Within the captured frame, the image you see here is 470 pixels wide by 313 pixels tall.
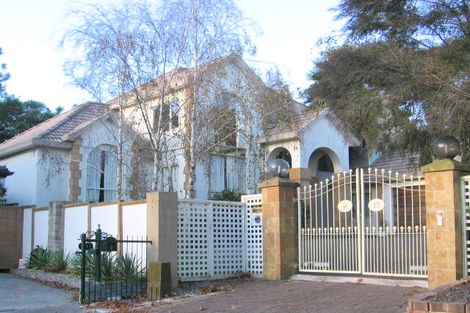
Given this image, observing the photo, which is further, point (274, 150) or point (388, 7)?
point (274, 150)

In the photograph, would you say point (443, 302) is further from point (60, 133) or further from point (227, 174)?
point (60, 133)

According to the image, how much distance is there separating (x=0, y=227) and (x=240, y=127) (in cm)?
822

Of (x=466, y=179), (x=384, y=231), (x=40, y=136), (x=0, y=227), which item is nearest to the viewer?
(x=466, y=179)

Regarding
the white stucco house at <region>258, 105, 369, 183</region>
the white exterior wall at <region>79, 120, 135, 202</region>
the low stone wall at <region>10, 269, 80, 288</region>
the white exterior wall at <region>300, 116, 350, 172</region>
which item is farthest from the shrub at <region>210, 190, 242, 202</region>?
the low stone wall at <region>10, 269, 80, 288</region>

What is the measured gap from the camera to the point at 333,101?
45.9 ft

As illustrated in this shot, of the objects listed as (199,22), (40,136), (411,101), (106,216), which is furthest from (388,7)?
(40,136)

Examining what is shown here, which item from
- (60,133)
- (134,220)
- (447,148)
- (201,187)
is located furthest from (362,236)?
(60,133)

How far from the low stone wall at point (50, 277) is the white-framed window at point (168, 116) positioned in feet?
13.5

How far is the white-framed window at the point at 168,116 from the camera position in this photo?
46.5 feet

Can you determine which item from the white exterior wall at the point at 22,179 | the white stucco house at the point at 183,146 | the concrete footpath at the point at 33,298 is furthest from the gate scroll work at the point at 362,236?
the white exterior wall at the point at 22,179

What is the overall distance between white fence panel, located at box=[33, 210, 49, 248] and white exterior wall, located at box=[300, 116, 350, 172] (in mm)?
9413

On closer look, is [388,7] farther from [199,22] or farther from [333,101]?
[199,22]

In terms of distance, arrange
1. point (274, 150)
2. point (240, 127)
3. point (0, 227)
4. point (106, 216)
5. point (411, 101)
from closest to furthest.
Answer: point (411, 101)
point (106, 216)
point (240, 127)
point (0, 227)
point (274, 150)

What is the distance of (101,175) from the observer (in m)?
20.6
